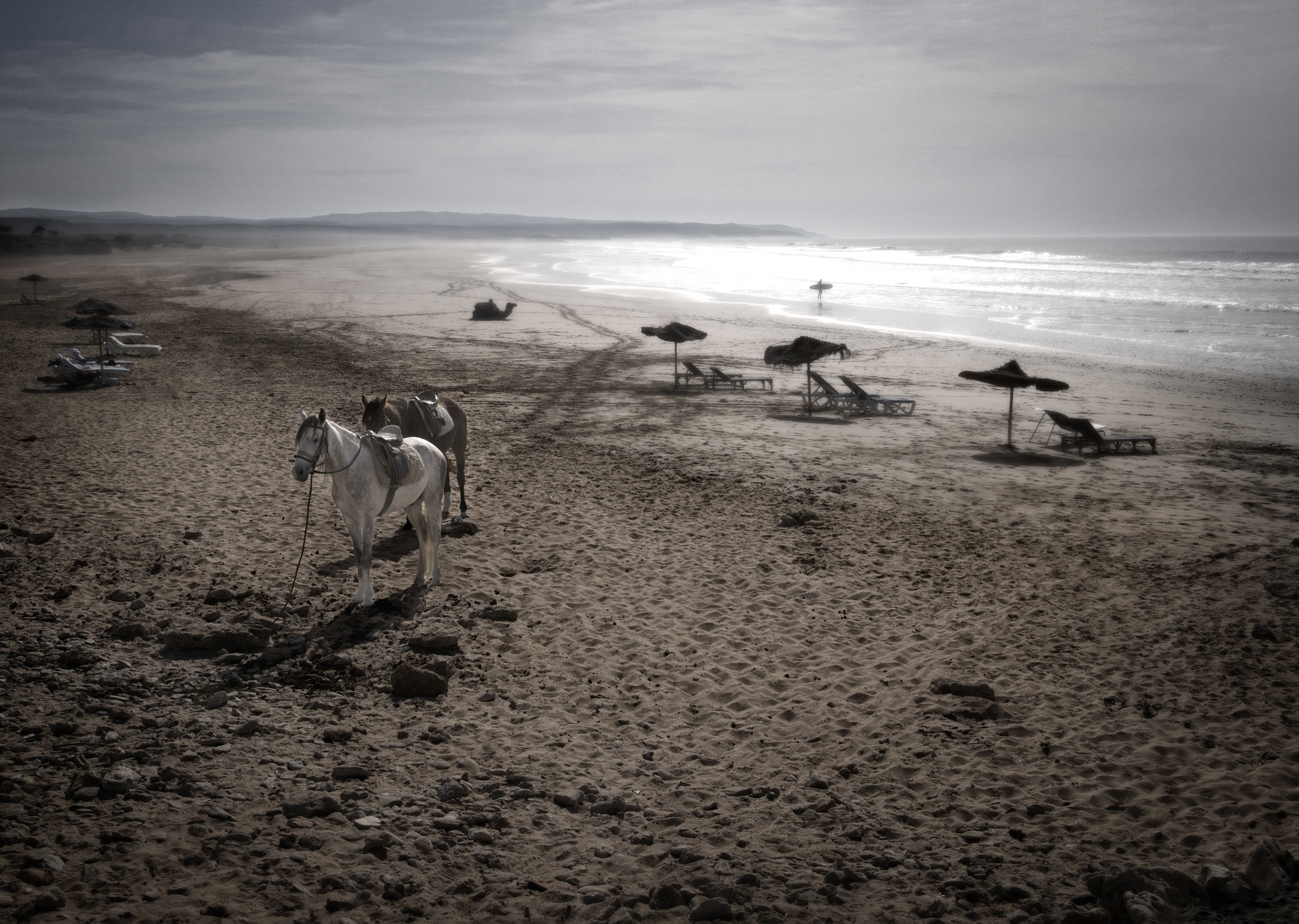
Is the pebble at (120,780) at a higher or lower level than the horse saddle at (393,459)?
lower

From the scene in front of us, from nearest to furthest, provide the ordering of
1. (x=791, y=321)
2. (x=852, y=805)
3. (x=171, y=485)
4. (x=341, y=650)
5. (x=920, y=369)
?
1. (x=852, y=805)
2. (x=341, y=650)
3. (x=171, y=485)
4. (x=920, y=369)
5. (x=791, y=321)

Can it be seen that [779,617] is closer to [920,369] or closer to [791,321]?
[920,369]

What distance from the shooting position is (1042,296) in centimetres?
5481

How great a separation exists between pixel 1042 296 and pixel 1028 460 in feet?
148

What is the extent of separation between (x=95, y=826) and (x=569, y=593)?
15.9 ft

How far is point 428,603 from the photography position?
28.6 feet

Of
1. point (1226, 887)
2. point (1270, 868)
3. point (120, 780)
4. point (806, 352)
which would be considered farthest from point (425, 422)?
point (806, 352)

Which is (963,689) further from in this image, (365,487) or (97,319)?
(97,319)

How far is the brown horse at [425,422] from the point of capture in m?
9.19

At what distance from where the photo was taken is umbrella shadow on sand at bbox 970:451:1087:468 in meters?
15.2

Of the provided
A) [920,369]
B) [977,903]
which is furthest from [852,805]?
[920,369]

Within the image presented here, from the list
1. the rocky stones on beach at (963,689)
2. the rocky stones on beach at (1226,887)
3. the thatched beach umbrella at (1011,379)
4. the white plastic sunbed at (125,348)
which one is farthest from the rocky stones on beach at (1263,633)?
the white plastic sunbed at (125,348)

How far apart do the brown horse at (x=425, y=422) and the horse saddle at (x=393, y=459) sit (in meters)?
0.63

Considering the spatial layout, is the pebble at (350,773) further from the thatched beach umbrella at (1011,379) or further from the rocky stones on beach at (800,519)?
the thatched beach umbrella at (1011,379)
